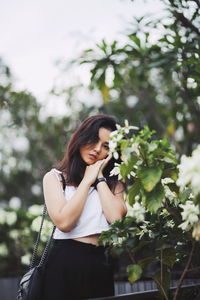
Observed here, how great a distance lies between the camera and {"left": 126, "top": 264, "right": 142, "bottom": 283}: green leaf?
156 cm

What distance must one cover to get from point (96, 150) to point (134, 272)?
903 millimetres

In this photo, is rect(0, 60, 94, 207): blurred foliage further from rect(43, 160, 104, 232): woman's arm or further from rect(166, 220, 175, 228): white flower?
rect(166, 220, 175, 228): white flower

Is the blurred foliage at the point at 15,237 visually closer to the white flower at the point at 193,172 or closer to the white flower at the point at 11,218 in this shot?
the white flower at the point at 11,218

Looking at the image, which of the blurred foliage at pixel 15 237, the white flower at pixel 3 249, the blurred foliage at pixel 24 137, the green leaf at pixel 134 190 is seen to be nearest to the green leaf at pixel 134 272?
the green leaf at pixel 134 190

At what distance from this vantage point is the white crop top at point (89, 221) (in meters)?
2.14

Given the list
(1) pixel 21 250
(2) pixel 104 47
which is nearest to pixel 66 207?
(2) pixel 104 47

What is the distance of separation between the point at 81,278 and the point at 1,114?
9271mm

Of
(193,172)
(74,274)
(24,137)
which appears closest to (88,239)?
(74,274)

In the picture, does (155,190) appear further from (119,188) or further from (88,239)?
(119,188)

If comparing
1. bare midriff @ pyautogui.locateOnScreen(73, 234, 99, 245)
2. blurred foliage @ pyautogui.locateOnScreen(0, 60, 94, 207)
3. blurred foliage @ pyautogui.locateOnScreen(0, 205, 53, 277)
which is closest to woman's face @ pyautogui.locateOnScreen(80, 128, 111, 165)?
bare midriff @ pyautogui.locateOnScreen(73, 234, 99, 245)

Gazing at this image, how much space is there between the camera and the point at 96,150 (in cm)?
235

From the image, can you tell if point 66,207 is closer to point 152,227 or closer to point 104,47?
point 152,227

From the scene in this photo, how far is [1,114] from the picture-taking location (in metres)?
11.0

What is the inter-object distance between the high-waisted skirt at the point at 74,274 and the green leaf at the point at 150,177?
0.83 meters
